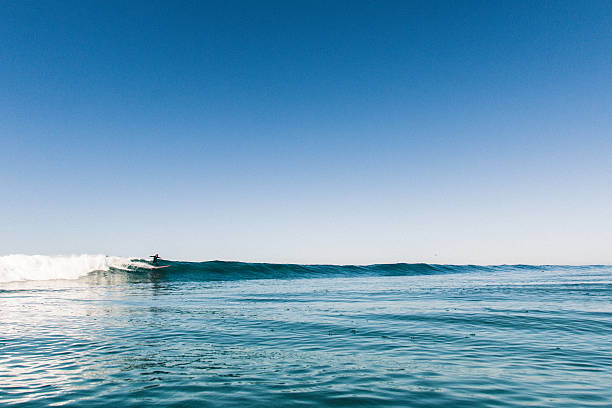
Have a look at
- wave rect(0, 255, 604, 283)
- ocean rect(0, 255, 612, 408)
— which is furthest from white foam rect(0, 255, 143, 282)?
ocean rect(0, 255, 612, 408)

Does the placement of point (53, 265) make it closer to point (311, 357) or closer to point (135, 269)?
point (135, 269)

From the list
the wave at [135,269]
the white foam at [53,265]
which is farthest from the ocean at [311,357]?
the wave at [135,269]

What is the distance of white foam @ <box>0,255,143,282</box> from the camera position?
1318 inches

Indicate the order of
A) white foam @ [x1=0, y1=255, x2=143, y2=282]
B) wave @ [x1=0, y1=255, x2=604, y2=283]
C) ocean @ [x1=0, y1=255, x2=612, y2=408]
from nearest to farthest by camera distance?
ocean @ [x1=0, y1=255, x2=612, y2=408] → white foam @ [x1=0, y1=255, x2=143, y2=282] → wave @ [x1=0, y1=255, x2=604, y2=283]

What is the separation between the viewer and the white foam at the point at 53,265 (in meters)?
33.5

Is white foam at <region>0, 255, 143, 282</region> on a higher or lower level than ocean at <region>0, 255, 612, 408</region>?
higher

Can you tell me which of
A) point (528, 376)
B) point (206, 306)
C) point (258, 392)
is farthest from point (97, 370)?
point (206, 306)

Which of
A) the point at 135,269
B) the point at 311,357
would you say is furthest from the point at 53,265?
the point at 311,357

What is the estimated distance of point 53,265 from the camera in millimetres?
37531

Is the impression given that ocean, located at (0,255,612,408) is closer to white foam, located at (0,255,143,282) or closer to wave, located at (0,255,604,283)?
white foam, located at (0,255,143,282)

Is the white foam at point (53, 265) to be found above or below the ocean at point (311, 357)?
above

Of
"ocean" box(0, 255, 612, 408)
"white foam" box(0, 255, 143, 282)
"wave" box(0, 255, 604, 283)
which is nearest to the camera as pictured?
"ocean" box(0, 255, 612, 408)

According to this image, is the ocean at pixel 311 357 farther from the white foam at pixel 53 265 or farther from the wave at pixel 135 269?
the wave at pixel 135 269

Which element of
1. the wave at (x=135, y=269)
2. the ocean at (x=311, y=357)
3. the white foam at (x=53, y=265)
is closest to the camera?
the ocean at (x=311, y=357)
